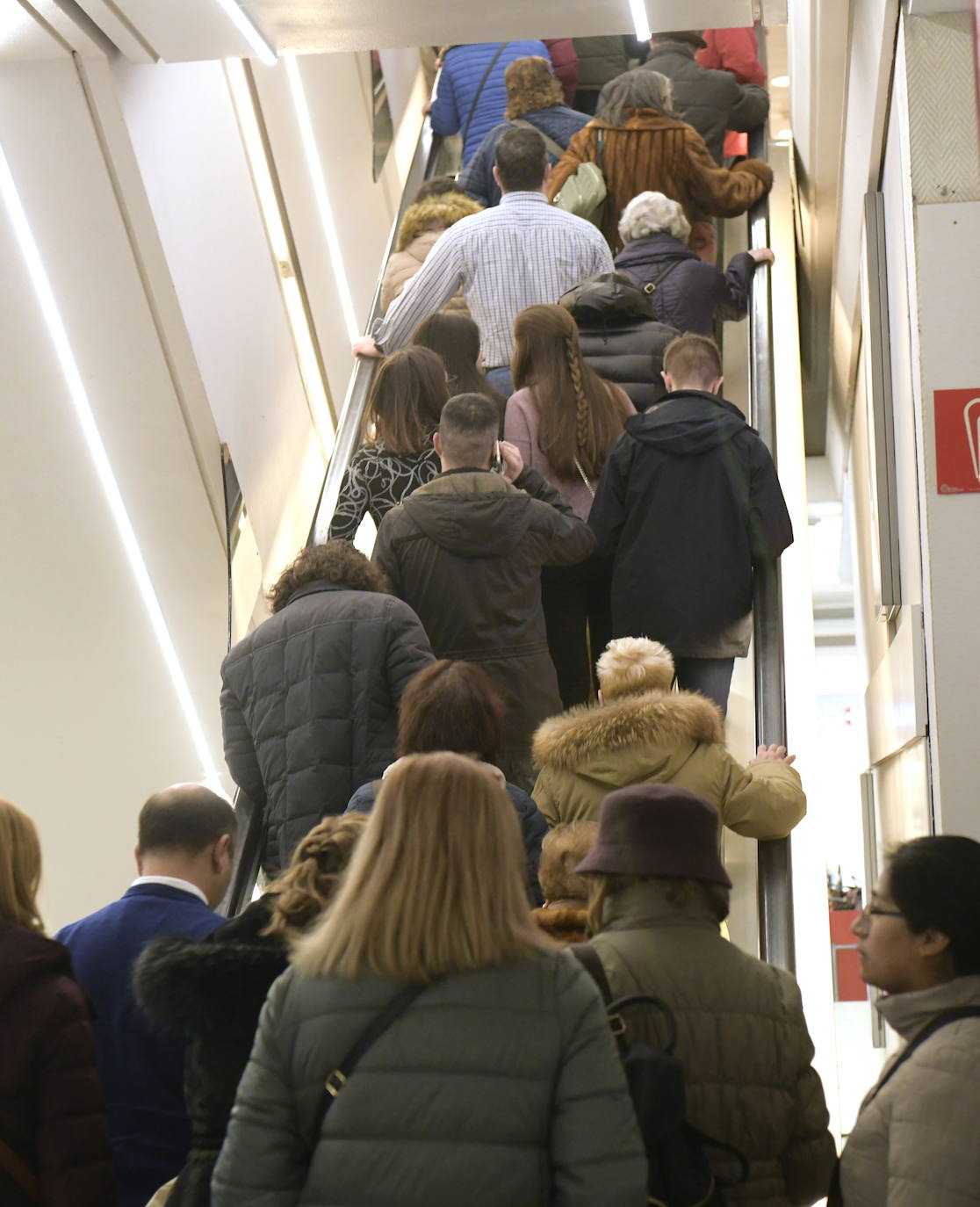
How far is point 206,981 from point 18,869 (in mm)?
572

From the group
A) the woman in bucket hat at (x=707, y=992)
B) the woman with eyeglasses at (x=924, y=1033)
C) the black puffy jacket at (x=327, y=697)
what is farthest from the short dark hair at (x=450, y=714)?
the woman with eyeglasses at (x=924, y=1033)

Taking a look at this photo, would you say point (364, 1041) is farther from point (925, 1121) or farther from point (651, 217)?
point (651, 217)

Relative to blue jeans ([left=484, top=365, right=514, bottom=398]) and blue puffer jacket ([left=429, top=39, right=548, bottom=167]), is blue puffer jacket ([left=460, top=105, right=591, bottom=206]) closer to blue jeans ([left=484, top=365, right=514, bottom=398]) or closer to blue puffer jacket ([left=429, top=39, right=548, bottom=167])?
blue puffer jacket ([left=429, top=39, right=548, bottom=167])

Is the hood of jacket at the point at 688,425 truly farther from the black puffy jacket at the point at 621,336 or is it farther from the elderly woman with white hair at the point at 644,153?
the elderly woman with white hair at the point at 644,153

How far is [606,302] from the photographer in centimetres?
563

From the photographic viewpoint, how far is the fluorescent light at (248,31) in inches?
220

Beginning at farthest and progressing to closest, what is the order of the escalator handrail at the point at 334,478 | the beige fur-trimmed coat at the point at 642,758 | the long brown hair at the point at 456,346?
the long brown hair at the point at 456,346 → the escalator handrail at the point at 334,478 → the beige fur-trimmed coat at the point at 642,758

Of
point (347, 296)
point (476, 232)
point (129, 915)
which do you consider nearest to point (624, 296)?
point (476, 232)

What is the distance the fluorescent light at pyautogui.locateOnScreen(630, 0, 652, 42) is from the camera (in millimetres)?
5520

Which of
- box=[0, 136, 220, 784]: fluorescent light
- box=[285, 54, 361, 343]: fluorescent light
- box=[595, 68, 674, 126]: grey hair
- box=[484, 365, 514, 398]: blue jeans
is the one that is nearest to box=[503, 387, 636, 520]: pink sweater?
box=[484, 365, 514, 398]: blue jeans

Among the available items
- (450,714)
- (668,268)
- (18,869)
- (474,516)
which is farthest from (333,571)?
(668,268)

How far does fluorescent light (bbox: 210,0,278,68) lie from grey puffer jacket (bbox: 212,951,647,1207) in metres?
4.31

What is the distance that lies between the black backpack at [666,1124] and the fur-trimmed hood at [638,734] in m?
1.14

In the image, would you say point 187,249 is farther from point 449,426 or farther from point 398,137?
point 398,137
